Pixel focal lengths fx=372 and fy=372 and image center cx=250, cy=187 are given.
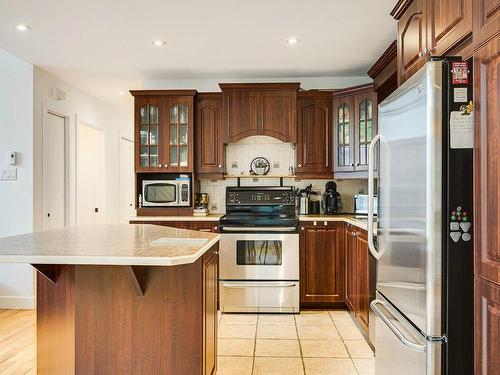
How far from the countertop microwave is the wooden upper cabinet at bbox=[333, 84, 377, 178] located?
5.55ft

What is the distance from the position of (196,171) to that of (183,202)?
0.38 m

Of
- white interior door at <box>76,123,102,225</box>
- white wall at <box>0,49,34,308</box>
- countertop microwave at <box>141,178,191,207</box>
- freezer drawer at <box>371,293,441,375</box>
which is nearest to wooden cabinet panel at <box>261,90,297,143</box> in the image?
countertop microwave at <box>141,178,191,207</box>

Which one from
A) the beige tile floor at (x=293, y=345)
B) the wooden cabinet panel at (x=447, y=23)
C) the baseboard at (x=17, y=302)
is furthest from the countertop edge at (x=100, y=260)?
the baseboard at (x=17, y=302)

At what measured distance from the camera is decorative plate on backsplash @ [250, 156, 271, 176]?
441 centimetres

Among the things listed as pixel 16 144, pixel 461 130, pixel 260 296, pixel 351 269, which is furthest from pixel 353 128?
pixel 16 144

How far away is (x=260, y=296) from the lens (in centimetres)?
371

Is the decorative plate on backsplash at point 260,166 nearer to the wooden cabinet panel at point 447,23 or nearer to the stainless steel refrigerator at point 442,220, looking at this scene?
the wooden cabinet panel at point 447,23

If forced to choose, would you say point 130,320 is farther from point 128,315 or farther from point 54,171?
point 54,171

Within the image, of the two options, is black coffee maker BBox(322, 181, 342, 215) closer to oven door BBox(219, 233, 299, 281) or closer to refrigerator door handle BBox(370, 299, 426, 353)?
oven door BBox(219, 233, 299, 281)

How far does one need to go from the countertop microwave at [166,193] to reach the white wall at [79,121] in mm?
1075

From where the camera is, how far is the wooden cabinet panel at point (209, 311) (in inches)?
77.0

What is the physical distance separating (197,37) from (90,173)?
3.03 meters

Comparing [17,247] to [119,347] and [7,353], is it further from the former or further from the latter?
[7,353]

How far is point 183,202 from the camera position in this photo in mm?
4219
